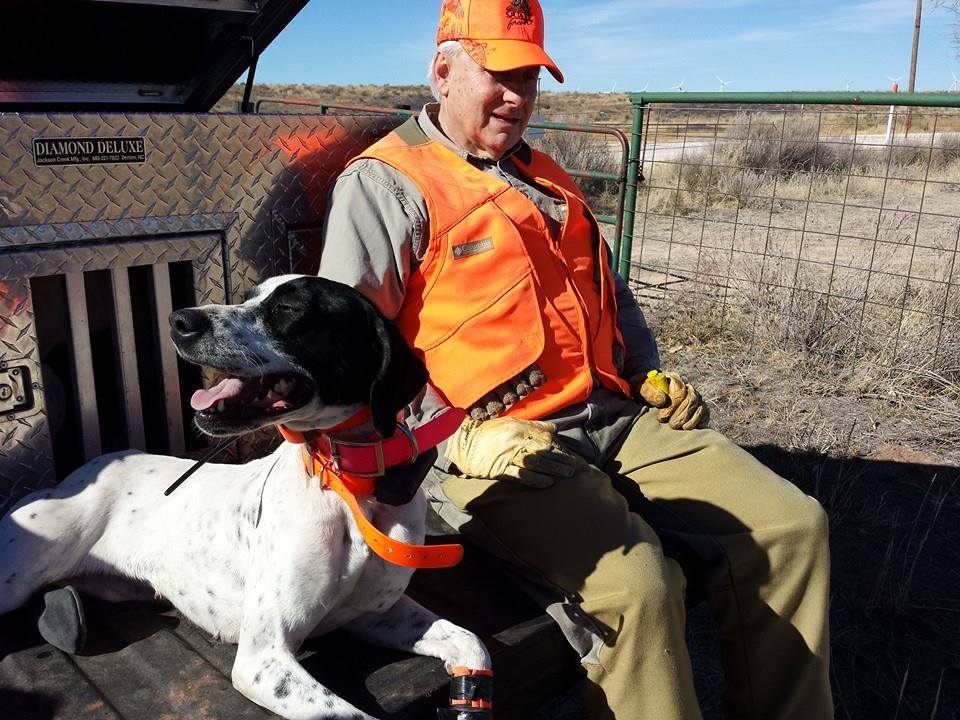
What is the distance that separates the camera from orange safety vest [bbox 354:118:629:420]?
8.52 feet

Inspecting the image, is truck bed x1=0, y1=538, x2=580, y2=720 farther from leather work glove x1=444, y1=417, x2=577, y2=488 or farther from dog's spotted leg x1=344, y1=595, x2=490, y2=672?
leather work glove x1=444, y1=417, x2=577, y2=488

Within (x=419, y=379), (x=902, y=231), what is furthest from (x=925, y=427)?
(x=902, y=231)

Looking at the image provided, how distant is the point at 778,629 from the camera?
2.47 metres

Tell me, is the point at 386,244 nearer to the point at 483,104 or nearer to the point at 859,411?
the point at 483,104

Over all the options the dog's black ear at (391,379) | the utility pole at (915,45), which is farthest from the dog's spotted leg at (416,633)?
the utility pole at (915,45)

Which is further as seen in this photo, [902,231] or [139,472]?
[902,231]

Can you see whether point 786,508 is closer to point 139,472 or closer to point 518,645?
point 518,645

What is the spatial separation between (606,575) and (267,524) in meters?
0.84

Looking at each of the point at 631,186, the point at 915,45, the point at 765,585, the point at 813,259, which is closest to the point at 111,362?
the point at 765,585

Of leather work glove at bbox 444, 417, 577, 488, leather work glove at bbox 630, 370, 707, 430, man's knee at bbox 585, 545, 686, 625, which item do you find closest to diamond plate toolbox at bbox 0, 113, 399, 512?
leather work glove at bbox 444, 417, 577, 488

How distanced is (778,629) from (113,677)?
1.71 m

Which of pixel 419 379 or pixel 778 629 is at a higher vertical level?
pixel 419 379

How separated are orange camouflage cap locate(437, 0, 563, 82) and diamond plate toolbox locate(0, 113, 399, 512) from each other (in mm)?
535

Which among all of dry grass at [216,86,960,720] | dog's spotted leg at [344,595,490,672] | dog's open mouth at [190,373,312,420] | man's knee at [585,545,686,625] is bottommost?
dry grass at [216,86,960,720]
